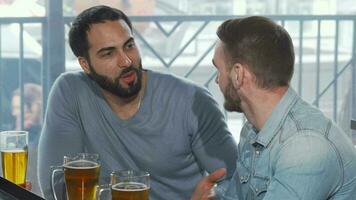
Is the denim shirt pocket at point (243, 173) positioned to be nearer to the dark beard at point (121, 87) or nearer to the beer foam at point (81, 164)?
the beer foam at point (81, 164)

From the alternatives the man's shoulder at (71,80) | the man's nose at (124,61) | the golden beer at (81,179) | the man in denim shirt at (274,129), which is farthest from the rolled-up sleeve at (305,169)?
the man's shoulder at (71,80)

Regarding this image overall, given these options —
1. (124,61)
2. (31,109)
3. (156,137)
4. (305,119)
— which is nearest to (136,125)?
(156,137)

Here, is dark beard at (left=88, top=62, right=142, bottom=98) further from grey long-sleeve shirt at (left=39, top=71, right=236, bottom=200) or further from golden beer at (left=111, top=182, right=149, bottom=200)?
golden beer at (left=111, top=182, right=149, bottom=200)

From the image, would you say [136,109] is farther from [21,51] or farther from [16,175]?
[21,51]

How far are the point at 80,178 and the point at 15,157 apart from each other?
243mm

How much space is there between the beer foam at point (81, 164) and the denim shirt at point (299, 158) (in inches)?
13.6

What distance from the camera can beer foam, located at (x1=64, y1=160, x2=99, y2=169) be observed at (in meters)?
1.56

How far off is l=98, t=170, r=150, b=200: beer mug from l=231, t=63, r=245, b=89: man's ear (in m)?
0.29

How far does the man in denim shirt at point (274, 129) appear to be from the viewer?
1.37 m

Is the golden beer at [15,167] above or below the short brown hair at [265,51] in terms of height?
below

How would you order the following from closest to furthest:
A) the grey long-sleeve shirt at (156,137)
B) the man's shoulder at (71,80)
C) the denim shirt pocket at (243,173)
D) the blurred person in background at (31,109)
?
the denim shirt pocket at (243,173)
the grey long-sleeve shirt at (156,137)
the man's shoulder at (71,80)
the blurred person in background at (31,109)

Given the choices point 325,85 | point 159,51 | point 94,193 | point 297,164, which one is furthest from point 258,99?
point 325,85

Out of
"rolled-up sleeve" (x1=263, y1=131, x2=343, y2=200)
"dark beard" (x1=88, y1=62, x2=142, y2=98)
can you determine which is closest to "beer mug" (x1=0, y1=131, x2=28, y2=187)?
"dark beard" (x1=88, y1=62, x2=142, y2=98)

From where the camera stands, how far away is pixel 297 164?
1.37 metres
